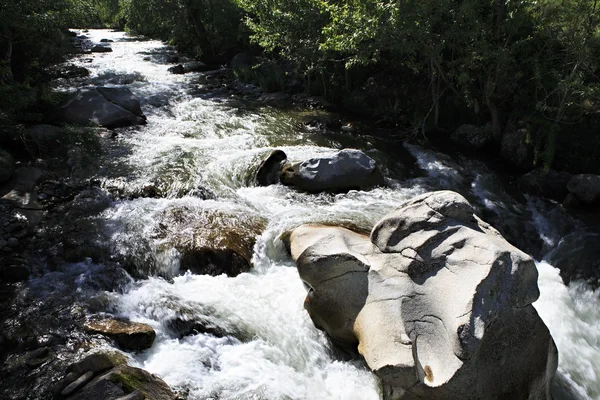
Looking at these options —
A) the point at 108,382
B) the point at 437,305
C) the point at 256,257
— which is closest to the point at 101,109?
the point at 256,257

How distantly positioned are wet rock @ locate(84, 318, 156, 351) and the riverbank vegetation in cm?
894

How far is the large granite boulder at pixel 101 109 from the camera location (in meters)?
14.7

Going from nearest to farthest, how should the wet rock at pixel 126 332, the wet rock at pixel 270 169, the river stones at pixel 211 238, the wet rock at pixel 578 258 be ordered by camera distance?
the wet rock at pixel 126 332
the river stones at pixel 211 238
the wet rock at pixel 578 258
the wet rock at pixel 270 169

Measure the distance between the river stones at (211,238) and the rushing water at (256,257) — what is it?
8.6 inches

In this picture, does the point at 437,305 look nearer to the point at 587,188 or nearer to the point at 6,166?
the point at 587,188

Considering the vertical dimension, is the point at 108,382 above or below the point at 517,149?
below

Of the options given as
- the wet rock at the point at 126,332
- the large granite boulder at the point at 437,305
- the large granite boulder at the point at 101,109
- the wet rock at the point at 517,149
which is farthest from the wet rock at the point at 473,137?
→ the wet rock at the point at 126,332

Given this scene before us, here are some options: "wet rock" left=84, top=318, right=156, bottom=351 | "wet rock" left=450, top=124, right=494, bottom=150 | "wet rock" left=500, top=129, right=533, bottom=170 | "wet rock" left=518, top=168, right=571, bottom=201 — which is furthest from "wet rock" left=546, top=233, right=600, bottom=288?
"wet rock" left=84, top=318, right=156, bottom=351

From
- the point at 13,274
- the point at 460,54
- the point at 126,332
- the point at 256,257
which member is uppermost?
the point at 460,54

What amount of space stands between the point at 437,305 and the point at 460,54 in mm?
10518

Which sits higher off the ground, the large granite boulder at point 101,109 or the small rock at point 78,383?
the large granite boulder at point 101,109

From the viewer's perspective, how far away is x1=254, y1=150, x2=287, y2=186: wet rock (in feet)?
40.0

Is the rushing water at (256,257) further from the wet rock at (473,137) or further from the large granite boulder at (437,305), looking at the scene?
the wet rock at (473,137)

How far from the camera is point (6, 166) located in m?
10.7
